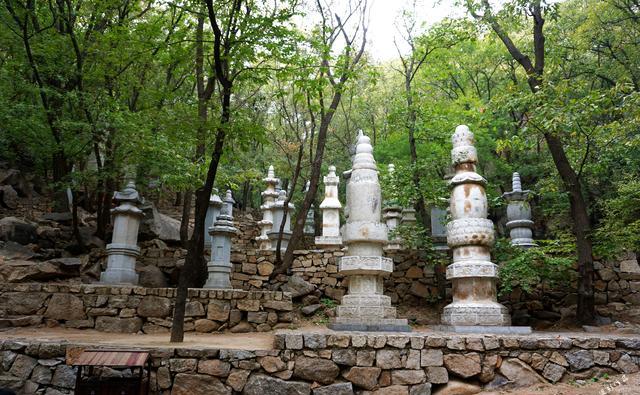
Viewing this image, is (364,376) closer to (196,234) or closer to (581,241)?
(196,234)

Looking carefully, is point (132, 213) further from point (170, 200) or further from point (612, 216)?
point (170, 200)

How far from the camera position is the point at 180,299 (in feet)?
20.8

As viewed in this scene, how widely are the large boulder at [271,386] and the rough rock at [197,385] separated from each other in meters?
0.29

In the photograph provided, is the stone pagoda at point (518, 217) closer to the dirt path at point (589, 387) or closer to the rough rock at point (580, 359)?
the rough rock at point (580, 359)

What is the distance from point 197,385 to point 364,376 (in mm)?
2157

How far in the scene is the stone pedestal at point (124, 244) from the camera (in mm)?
8820

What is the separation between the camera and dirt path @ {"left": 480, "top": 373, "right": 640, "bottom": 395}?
5.22m

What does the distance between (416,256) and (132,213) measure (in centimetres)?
706

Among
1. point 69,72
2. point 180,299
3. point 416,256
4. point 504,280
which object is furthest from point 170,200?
point 504,280

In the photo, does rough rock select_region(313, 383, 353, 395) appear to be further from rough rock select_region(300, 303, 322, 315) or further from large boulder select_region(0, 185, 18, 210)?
large boulder select_region(0, 185, 18, 210)

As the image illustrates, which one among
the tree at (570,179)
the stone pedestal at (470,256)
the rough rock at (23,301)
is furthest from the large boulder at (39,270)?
the tree at (570,179)

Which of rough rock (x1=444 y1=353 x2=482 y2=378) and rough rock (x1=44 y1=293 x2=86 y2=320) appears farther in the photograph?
rough rock (x1=44 y1=293 x2=86 y2=320)

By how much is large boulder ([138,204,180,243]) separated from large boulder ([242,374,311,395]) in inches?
312

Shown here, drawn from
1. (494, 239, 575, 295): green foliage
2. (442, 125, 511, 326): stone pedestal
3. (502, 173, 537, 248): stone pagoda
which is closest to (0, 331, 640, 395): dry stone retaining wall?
(442, 125, 511, 326): stone pedestal
